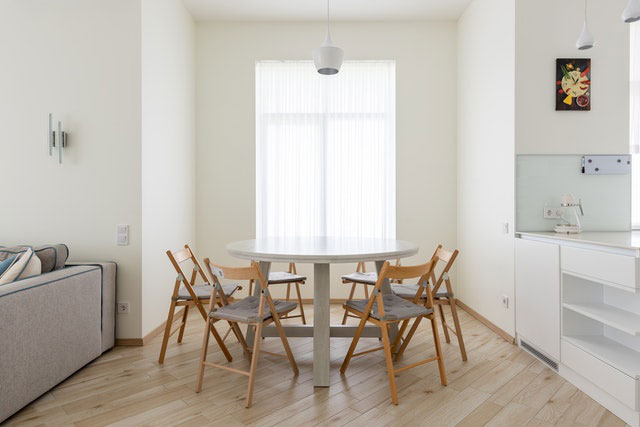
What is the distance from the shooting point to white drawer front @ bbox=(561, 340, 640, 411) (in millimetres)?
1896

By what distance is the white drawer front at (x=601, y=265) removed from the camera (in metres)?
1.94

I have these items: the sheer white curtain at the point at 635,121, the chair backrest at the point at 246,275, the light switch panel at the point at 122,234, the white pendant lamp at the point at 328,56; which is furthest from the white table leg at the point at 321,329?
the sheer white curtain at the point at 635,121

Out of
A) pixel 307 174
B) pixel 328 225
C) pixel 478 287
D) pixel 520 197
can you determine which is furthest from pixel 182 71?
pixel 478 287

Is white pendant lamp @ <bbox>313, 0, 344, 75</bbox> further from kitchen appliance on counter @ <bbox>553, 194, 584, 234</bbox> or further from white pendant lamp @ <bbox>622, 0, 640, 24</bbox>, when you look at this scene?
kitchen appliance on counter @ <bbox>553, 194, 584, 234</bbox>

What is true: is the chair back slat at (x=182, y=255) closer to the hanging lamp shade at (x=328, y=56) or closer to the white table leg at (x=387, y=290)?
the white table leg at (x=387, y=290)

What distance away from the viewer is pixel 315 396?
2209 millimetres

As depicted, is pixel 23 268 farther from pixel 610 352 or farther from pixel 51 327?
pixel 610 352

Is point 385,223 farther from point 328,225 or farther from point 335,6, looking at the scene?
point 335,6

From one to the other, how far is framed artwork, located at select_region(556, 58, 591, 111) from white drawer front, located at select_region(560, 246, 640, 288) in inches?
49.6

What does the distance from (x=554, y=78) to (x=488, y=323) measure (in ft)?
7.10

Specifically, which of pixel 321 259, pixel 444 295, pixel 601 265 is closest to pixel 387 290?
pixel 444 295

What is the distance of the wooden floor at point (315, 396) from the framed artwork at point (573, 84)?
6.44ft

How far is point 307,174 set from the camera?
4398mm

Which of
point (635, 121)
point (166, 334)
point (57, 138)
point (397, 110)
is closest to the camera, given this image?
point (166, 334)
